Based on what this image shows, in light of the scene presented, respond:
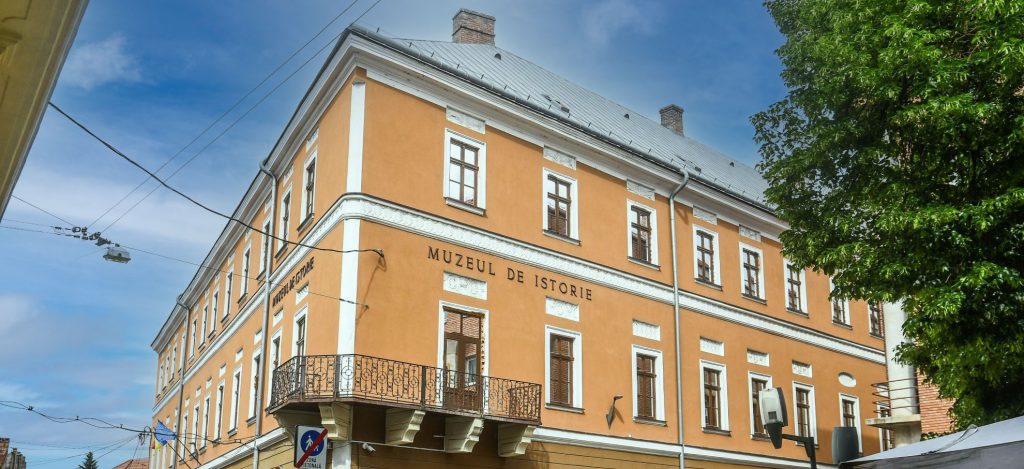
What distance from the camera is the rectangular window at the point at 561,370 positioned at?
20.0 m

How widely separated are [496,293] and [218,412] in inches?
445

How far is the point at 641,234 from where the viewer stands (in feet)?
76.5

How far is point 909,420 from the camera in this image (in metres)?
18.5

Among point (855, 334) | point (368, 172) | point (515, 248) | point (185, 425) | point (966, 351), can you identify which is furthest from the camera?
point (185, 425)

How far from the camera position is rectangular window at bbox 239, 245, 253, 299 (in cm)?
2556

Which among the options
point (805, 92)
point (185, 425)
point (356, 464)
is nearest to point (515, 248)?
point (356, 464)

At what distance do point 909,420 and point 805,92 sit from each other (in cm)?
728

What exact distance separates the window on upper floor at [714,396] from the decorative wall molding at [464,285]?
7132 mm

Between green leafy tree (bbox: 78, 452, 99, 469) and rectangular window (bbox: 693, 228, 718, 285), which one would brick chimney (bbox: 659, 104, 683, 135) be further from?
green leafy tree (bbox: 78, 452, 99, 469)

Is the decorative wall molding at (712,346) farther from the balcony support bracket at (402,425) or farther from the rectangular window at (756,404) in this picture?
the balcony support bracket at (402,425)

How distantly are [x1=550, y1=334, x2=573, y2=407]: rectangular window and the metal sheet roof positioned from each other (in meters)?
5.08

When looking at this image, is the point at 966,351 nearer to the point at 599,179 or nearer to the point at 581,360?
the point at 581,360

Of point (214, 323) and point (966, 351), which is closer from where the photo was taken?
point (966, 351)

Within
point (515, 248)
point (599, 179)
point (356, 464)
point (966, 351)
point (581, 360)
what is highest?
point (599, 179)
